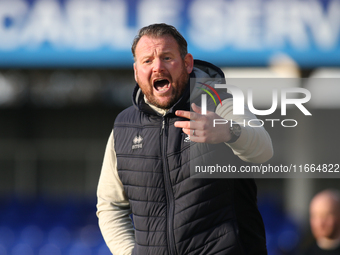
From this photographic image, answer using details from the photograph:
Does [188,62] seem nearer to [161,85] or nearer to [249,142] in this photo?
[161,85]

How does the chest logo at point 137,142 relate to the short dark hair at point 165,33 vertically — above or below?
below

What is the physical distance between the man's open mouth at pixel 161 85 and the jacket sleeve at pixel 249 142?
272mm

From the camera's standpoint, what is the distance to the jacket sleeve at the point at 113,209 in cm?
202

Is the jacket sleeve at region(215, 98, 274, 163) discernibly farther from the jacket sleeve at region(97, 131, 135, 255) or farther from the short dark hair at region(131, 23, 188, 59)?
the jacket sleeve at region(97, 131, 135, 255)

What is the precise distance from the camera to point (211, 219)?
1.72m

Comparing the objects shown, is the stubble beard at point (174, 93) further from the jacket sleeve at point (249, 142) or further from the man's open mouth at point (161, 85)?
the jacket sleeve at point (249, 142)

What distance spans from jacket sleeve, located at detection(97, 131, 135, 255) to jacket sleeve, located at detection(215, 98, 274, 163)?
0.57 meters

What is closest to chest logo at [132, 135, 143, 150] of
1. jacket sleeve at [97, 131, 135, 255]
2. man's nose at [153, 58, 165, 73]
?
jacket sleeve at [97, 131, 135, 255]

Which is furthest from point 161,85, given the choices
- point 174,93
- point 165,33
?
point 165,33

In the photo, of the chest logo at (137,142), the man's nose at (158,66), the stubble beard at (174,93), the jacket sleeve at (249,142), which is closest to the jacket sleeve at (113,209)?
the chest logo at (137,142)

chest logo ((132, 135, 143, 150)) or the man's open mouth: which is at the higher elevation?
the man's open mouth

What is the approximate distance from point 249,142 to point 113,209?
75 cm

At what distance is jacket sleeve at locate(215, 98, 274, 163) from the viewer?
163cm

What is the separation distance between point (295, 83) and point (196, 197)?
5107 millimetres
